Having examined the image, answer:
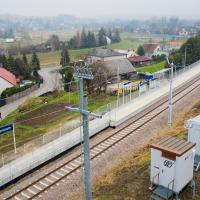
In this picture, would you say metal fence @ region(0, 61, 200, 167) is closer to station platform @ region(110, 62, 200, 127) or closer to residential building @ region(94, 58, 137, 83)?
station platform @ region(110, 62, 200, 127)

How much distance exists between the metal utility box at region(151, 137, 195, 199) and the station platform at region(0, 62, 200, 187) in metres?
8.24

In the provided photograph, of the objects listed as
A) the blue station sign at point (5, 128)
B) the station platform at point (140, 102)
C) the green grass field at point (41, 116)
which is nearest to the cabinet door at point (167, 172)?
the blue station sign at point (5, 128)

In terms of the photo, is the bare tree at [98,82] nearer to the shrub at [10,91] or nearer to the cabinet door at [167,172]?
the shrub at [10,91]

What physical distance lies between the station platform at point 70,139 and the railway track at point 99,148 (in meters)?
0.80

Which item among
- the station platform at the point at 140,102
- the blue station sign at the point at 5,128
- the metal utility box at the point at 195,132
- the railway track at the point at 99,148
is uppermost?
the metal utility box at the point at 195,132

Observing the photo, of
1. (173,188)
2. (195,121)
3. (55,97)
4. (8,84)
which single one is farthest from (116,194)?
(8,84)

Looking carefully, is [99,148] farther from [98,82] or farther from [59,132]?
[98,82]

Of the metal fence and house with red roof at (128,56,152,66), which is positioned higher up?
the metal fence

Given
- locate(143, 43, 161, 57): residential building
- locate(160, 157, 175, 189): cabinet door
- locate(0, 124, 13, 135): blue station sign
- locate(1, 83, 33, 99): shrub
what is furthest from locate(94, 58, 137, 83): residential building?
locate(143, 43, 161, 57): residential building

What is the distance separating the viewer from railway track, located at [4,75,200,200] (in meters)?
17.0

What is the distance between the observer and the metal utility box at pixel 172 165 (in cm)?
1314

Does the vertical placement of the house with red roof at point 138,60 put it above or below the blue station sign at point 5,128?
below

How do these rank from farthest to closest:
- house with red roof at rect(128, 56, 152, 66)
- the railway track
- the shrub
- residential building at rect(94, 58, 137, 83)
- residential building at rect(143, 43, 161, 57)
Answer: residential building at rect(143, 43, 161, 57) → house with red roof at rect(128, 56, 152, 66) → residential building at rect(94, 58, 137, 83) → the shrub → the railway track

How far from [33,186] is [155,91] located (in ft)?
73.0
